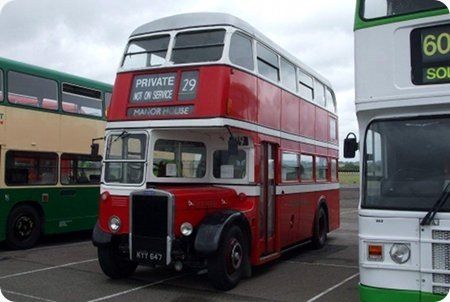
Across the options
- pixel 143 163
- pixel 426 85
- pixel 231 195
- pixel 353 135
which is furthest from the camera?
pixel 231 195

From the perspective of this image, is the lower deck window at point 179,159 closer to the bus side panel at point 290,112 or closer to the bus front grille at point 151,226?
the bus front grille at point 151,226

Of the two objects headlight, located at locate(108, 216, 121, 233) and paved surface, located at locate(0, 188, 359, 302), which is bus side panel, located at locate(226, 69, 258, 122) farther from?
paved surface, located at locate(0, 188, 359, 302)

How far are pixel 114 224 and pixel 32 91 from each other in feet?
18.7

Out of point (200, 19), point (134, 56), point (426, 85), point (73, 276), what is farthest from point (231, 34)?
point (73, 276)

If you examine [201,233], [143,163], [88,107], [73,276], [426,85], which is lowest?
[73,276]

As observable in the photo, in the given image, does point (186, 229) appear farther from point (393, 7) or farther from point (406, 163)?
point (393, 7)

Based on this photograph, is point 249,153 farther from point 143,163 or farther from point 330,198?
point 330,198

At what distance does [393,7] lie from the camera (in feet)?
19.2

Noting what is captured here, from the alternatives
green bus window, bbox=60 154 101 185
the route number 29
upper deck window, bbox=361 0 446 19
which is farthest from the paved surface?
upper deck window, bbox=361 0 446 19

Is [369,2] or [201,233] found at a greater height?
[369,2]

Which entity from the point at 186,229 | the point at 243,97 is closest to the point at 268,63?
the point at 243,97

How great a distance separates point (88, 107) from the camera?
46.2 ft

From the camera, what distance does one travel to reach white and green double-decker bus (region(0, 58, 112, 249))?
11.9 metres

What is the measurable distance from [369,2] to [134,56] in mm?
4508
